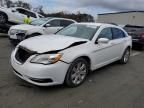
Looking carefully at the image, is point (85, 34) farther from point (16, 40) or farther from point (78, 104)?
point (16, 40)

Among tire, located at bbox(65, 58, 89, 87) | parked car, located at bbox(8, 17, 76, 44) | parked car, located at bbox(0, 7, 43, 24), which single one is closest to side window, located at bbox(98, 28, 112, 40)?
tire, located at bbox(65, 58, 89, 87)

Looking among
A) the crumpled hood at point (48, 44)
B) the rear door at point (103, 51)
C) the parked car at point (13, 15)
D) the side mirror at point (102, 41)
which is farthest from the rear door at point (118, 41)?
the parked car at point (13, 15)

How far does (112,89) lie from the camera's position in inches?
186

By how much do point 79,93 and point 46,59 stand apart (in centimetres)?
108

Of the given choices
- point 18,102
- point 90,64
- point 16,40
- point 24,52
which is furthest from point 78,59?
point 16,40

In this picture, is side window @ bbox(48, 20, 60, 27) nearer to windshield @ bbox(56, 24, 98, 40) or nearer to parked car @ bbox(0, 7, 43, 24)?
parked car @ bbox(0, 7, 43, 24)

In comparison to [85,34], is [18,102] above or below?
below

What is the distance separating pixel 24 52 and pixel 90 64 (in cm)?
172

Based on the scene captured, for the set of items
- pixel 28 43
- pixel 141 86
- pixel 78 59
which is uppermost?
pixel 28 43

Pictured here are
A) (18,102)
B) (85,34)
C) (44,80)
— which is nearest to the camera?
(18,102)

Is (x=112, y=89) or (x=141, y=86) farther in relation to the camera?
(x=141, y=86)

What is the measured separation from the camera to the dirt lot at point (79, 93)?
12.5ft

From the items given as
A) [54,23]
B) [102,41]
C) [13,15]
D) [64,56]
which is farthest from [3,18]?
[64,56]

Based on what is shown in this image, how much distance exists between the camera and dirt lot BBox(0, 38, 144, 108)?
382 centimetres
